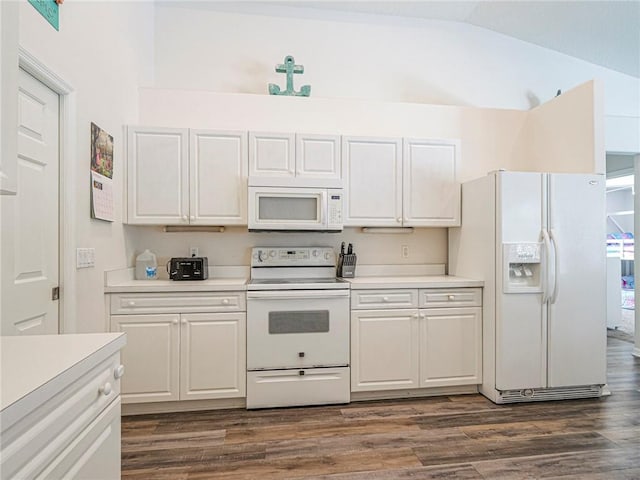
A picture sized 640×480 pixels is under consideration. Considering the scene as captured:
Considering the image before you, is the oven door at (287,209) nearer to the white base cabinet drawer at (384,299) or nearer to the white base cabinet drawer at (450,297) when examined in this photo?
the white base cabinet drawer at (384,299)

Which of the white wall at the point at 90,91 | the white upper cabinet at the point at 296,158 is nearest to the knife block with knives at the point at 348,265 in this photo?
the white upper cabinet at the point at 296,158

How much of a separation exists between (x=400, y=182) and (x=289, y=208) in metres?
1.00

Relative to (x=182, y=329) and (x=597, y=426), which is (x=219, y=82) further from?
(x=597, y=426)

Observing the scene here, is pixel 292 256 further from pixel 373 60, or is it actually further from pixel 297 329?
pixel 373 60

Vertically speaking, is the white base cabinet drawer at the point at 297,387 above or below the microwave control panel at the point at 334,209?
below

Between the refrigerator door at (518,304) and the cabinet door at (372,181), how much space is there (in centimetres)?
82

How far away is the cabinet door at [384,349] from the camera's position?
269cm

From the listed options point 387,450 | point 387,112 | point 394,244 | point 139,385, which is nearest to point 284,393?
point 387,450

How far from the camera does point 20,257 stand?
5.33ft

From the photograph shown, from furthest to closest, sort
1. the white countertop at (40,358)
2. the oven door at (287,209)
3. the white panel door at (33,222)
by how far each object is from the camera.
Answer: the oven door at (287,209) < the white panel door at (33,222) < the white countertop at (40,358)

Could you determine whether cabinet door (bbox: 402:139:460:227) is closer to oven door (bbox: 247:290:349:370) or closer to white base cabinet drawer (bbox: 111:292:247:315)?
oven door (bbox: 247:290:349:370)

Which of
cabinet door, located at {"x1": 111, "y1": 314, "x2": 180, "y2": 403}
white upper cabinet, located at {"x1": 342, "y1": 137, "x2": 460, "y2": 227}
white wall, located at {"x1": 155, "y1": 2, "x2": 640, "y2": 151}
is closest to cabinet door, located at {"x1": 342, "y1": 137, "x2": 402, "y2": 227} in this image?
white upper cabinet, located at {"x1": 342, "y1": 137, "x2": 460, "y2": 227}

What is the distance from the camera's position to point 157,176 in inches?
111

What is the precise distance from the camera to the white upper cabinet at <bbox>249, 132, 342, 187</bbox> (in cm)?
291
